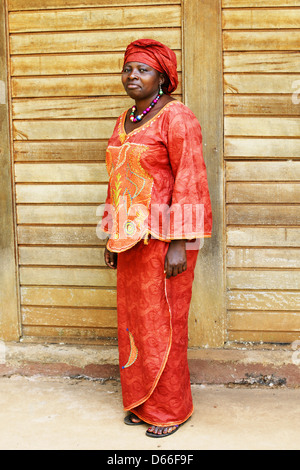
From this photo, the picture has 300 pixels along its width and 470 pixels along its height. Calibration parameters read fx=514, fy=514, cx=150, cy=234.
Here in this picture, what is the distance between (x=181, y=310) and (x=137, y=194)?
656mm

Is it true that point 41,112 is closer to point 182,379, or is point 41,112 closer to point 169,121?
point 169,121

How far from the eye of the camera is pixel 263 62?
10.3ft

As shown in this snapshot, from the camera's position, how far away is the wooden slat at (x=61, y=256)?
340 cm

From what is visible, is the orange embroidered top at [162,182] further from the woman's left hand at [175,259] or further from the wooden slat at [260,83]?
the wooden slat at [260,83]

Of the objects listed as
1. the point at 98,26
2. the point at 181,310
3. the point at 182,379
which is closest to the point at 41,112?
the point at 98,26

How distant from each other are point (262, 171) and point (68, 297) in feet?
4.95

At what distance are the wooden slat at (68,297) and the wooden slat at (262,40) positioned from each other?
1.74 metres

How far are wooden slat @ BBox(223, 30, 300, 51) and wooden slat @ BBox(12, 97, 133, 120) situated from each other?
72cm

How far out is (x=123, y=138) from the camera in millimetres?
2703

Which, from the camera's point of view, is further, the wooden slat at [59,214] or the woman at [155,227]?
the wooden slat at [59,214]

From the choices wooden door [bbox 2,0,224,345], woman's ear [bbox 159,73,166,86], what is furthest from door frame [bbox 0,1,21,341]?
woman's ear [bbox 159,73,166,86]

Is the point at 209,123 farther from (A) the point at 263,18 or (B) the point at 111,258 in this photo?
(B) the point at 111,258

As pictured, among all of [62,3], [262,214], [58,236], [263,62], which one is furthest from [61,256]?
[263,62]

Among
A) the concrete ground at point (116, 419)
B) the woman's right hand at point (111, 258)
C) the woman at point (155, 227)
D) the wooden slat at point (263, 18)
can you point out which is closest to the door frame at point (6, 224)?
the concrete ground at point (116, 419)
